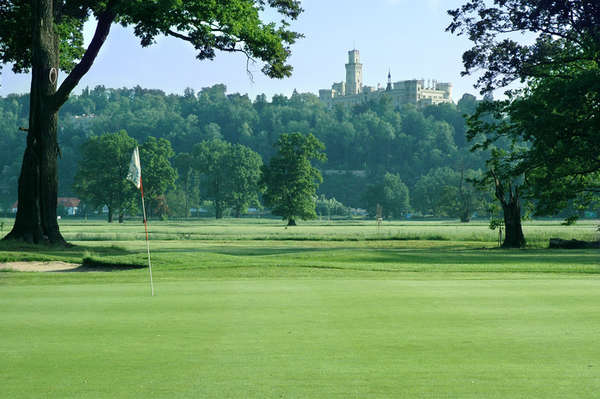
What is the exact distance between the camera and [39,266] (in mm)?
22672

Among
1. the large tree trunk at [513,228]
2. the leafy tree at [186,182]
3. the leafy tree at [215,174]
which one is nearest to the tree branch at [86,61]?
the large tree trunk at [513,228]

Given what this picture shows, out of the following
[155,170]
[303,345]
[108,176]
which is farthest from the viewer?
[155,170]

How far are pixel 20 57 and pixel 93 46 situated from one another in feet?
16.4

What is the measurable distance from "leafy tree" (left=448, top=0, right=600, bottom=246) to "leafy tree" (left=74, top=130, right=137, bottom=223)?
227 feet

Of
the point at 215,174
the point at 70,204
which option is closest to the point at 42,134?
the point at 215,174

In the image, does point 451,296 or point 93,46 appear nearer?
point 451,296

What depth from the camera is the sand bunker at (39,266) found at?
21953mm

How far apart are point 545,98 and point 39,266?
2513 cm

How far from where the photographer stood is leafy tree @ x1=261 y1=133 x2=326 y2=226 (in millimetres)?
85500

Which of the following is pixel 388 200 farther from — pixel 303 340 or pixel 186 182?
pixel 303 340

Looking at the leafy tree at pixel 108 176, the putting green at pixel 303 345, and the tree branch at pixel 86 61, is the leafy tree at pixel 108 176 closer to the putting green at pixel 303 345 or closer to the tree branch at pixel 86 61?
the tree branch at pixel 86 61

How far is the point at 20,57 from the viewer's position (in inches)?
1268

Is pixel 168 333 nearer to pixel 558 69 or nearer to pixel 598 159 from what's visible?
pixel 598 159

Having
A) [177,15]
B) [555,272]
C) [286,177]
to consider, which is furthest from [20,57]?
[286,177]
